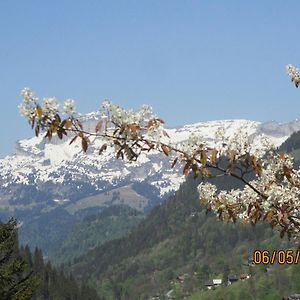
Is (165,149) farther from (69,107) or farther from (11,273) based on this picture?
(11,273)

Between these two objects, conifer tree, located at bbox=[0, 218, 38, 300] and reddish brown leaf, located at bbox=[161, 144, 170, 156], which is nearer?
reddish brown leaf, located at bbox=[161, 144, 170, 156]

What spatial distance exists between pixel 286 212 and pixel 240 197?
0.93 metres

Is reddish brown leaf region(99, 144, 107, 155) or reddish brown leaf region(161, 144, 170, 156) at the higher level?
reddish brown leaf region(99, 144, 107, 155)

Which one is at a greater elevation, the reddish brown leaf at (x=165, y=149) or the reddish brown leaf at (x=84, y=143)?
the reddish brown leaf at (x=84, y=143)

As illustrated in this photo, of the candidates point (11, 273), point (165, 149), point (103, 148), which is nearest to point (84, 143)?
point (103, 148)

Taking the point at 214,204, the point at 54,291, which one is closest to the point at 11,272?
the point at 214,204

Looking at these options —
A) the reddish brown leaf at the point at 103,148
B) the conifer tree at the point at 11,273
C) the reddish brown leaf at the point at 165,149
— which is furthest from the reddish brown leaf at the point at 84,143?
the conifer tree at the point at 11,273

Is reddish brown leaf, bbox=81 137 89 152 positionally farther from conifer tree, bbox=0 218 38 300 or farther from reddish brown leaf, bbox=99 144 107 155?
conifer tree, bbox=0 218 38 300

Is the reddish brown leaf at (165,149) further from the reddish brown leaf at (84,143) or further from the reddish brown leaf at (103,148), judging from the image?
the reddish brown leaf at (84,143)

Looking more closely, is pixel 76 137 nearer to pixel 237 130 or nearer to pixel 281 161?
pixel 237 130

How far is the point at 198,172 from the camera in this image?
23.0 feet

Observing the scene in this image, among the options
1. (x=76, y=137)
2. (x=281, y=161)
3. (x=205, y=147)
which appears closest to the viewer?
(x=76, y=137)

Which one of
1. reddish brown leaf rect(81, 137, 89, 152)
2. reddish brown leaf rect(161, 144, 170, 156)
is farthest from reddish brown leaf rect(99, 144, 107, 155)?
reddish brown leaf rect(161, 144, 170, 156)

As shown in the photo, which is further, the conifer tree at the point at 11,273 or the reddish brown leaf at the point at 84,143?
the conifer tree at the point at 11,273
